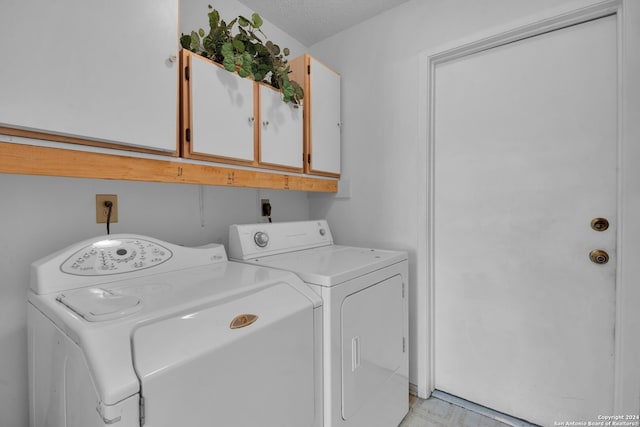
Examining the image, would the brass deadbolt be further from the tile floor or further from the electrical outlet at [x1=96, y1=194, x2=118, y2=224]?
the electrical outlet at [x1=96, y1=194, x2=118, y2=224]

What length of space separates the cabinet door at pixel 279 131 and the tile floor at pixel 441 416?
5.22ft

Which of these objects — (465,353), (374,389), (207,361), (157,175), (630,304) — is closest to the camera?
(207,361)

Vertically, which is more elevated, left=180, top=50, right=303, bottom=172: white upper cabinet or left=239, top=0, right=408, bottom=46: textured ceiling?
left=239, top=0, right=408, bottom=46: textured ceiling

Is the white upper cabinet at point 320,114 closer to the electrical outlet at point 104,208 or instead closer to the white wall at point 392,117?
the white wall at point 392,117

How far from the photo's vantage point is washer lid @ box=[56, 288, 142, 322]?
2.47 feet

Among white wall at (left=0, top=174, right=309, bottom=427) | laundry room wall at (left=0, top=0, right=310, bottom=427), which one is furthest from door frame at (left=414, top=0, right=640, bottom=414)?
white wall at (left=0, top=174, right=309, bottom=427)

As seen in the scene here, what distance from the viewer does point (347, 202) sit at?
7.22 feet

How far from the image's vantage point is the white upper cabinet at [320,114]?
184cm

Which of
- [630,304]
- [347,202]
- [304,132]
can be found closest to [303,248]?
[347,202]

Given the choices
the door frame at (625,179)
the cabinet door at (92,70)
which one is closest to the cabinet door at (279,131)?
the cabinet door at (92,70)

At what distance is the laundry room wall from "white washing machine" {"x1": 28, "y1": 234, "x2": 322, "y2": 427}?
0.14m

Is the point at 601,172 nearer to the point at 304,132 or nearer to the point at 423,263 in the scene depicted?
the point at 423,263

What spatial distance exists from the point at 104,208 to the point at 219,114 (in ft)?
2.18

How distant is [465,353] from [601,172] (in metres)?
1.21
